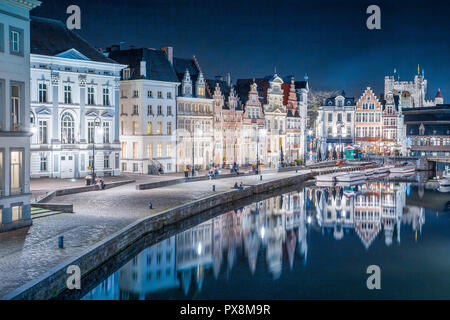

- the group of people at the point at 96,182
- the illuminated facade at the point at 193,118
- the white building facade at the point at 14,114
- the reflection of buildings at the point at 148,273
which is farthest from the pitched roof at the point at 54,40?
the reflection of buildings at the point at 148,273

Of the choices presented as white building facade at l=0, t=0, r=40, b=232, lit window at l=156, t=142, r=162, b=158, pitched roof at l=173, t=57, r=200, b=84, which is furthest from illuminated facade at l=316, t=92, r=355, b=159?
white building facade at l=0, t=0, r=40, b=232

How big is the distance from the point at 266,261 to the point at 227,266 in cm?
236

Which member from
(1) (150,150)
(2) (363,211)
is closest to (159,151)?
(1) (150,150)

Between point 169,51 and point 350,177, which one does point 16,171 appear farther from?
point 350,177

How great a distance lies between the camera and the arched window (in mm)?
49656

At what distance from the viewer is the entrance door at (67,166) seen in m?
49.7

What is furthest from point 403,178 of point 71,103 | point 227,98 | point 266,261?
point 266,261

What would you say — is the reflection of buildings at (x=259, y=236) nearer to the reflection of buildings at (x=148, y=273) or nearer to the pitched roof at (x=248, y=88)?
the reflection of buildings at (x=148, y=273)

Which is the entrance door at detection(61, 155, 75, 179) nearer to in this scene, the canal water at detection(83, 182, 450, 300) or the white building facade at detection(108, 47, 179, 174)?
the white building facade at detection(108, 47, 179, 174)

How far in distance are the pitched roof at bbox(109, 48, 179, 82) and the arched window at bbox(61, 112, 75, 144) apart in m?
9.83

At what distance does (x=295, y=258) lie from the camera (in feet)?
99.2
